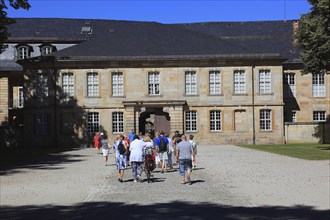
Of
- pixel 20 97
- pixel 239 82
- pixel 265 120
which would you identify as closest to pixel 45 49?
pixel 20 97

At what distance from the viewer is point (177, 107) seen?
47312 mm

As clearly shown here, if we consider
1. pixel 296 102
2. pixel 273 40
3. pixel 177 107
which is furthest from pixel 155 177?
pixel 273 40

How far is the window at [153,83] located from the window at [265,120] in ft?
29.6

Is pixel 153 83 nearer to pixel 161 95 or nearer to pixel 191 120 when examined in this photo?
pixel 161 95

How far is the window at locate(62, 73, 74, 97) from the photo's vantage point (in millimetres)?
48094

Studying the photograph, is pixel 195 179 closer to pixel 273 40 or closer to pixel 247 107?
pixel 247 107

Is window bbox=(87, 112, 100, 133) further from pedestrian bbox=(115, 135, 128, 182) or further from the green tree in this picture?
pedestrian bbox=(115, 135, 128, 182)

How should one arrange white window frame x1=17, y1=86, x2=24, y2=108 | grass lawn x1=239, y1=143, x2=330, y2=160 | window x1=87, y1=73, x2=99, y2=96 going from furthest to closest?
white window frame x1=17, y1=86, x2=24, y2=108
window x1=87, y1=73, x2=99, y2=96
grass lawn x1=239, y1=143, x2=330, y2=160

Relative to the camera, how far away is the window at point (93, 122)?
48125mm

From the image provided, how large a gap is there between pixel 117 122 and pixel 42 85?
7.11 metres

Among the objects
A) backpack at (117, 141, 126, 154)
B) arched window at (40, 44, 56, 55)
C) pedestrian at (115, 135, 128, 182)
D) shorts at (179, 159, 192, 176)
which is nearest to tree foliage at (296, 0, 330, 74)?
pedestrian at (115, 135, 128, 182)

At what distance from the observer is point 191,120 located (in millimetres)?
48125

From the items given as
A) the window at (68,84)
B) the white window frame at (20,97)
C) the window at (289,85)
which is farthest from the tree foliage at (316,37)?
the white window frame at (20,97)

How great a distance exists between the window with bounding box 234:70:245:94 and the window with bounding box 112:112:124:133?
994cm
